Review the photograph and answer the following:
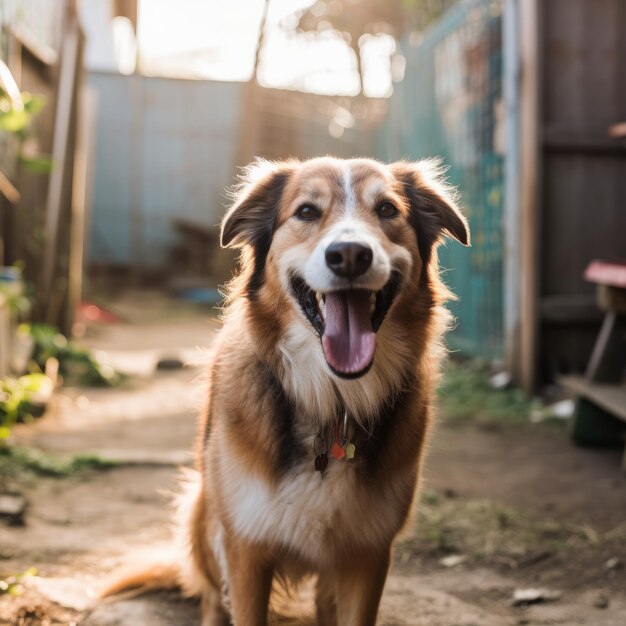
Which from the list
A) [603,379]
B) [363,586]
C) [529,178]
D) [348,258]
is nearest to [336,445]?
[363,586]

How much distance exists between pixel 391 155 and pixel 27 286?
531 cm

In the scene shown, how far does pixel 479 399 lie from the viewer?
259 inches

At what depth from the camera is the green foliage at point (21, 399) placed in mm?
5008

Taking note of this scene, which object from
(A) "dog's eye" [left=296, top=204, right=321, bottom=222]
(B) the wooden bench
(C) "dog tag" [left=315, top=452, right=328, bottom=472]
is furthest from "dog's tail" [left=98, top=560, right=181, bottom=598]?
(B) the wooden bench

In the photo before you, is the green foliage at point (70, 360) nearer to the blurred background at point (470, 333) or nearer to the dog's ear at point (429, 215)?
the blurred background at point (470, 333)

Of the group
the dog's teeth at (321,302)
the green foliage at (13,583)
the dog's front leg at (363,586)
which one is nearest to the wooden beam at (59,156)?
the green foliage at (13,583)

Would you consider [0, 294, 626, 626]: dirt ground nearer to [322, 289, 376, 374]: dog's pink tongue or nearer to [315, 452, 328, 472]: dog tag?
[315, 452, 328, 472]: dog tag

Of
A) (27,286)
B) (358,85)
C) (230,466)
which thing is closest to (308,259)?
(230,466)

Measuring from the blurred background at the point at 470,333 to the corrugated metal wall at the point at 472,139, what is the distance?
27 millimetres

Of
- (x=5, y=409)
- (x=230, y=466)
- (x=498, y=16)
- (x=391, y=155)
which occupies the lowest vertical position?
(x=5, y=409)

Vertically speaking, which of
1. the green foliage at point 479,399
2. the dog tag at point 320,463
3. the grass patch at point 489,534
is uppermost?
the dog tag at point 320,463

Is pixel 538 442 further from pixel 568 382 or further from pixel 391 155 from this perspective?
pixel 391 155

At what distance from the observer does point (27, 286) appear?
23.3 feet

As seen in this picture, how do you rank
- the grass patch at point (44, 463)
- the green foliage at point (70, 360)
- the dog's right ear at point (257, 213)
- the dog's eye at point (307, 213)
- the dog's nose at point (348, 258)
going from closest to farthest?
the dog's nose at point (348, 258) → the dog's eye at point (307, 213) → the dog's right ear at point (257, 213) → the grass patch at point (44, 463) → the green foliage at point (70, 360)
